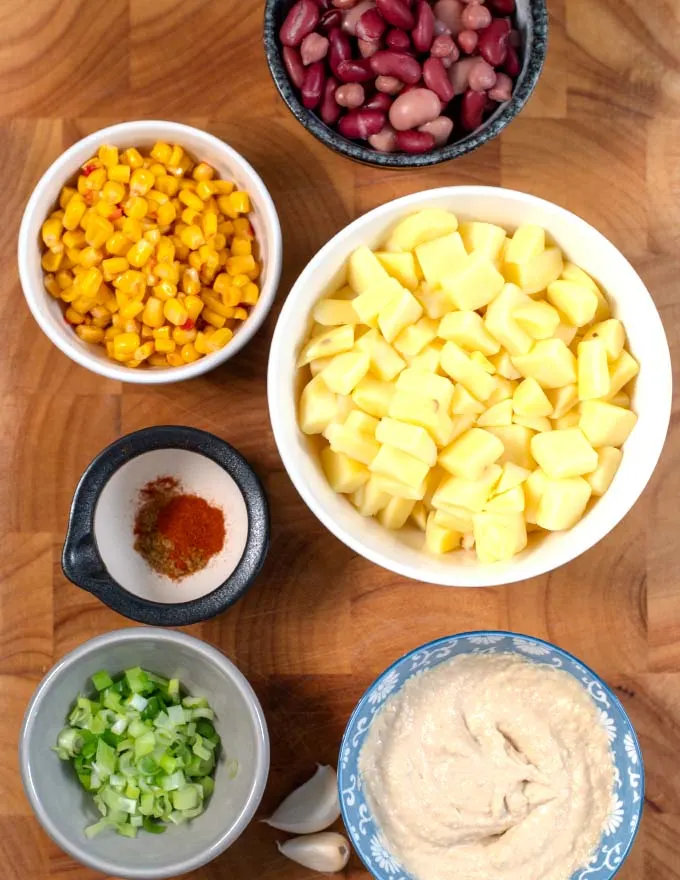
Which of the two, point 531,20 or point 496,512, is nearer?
point 496,512

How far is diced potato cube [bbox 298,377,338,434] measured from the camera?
1727 mm

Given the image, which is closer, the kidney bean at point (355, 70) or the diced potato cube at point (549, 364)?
the diced potato cube at point (549, 364)

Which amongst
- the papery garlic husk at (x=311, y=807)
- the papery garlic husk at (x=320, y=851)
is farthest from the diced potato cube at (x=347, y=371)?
the papery garlic husk at (x=320, y=851)

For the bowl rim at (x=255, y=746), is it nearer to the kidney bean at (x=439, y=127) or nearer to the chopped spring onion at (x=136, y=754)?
the chopped spring onion at (x=136, y=754)

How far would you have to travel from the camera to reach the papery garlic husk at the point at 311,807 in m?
1.95

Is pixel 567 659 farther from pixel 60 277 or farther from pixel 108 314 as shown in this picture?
pixel 60 277

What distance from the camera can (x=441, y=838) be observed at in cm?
188

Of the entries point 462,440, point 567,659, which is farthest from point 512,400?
point 567,659

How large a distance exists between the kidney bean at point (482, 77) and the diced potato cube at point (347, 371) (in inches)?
21.2

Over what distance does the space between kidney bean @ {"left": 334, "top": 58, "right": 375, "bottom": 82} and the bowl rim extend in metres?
1.08

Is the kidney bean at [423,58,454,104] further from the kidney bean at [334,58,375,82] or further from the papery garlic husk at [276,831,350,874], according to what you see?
the papery garlic husk at [276,831,350,874]

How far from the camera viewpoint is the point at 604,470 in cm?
171

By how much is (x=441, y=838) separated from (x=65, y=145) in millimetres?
1598

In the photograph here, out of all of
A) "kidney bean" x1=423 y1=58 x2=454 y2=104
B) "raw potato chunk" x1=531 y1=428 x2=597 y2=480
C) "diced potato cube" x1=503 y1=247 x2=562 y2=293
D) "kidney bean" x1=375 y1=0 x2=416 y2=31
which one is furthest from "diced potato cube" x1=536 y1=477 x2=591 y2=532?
"kidney bean" x1=375 y1=0 x2=416 y2=31
